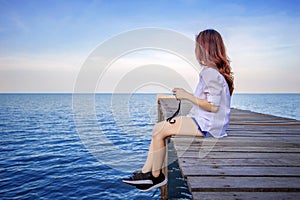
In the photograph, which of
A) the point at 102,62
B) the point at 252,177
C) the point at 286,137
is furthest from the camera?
the point at 102,62

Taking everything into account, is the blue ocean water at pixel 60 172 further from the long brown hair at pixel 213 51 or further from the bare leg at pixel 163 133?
the long brown hair at pixel 213 51

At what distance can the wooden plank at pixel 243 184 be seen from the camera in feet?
5.59

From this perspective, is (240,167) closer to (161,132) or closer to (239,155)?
(239,155)

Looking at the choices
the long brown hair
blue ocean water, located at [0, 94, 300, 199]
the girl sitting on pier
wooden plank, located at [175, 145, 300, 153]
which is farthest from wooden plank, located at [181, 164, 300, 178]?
blue ocean water, located at [0, 94, 300, 199]

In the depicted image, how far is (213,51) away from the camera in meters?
3.09

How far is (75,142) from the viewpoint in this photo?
16.4 metres

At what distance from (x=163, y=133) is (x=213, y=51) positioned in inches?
51.9

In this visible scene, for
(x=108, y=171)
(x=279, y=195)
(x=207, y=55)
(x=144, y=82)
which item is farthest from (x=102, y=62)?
(x=108, y=171)

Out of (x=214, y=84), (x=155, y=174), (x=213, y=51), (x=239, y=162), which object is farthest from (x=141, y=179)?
(x=213, y=51)

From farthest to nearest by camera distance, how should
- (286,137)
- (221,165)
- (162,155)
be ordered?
(286,137) < (162,155) < (221,165)

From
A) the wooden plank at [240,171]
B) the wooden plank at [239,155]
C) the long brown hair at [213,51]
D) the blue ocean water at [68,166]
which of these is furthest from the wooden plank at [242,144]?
the blue ocean water at [68,166]

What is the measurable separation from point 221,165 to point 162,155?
2.65 feet

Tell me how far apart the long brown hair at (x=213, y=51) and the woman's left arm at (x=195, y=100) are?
1.74 feet

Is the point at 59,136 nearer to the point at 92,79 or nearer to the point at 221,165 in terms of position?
the point at 92,79
